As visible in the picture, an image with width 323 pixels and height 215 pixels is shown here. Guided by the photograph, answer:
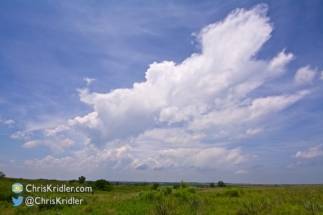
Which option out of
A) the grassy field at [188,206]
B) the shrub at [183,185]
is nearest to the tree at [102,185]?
the grassy field at [188,206]

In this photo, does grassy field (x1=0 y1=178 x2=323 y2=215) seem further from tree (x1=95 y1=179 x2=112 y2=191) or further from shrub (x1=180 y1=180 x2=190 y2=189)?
tree (x1=95 y1=179 x2=112 y2=191)

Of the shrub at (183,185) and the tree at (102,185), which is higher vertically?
the shrub at (183,185)

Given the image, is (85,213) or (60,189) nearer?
(85,213)

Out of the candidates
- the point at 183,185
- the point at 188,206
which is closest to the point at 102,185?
the point at 183,185

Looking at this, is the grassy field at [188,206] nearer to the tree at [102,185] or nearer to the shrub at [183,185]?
the shrub at [183,185]

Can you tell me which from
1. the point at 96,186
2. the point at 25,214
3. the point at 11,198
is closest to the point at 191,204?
the point at 25,214

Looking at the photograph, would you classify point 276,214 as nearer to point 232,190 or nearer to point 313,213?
point 313,213

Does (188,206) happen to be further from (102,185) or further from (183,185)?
(102,185)

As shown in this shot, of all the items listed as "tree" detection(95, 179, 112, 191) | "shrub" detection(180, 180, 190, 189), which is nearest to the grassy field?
"shrub" detection(180, 180, 190, 189)

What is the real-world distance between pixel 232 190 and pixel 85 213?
55.7 feet

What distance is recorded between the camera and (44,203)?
773 inches

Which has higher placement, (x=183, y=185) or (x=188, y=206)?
(x=188, y=206)

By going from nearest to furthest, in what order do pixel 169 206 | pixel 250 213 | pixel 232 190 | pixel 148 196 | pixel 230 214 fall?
pixel 169 206 → pixel 250 213 → pixel 230 214 → pixel 148 196 → pixel 232 190

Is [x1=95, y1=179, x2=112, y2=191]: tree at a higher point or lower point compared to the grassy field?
lower
